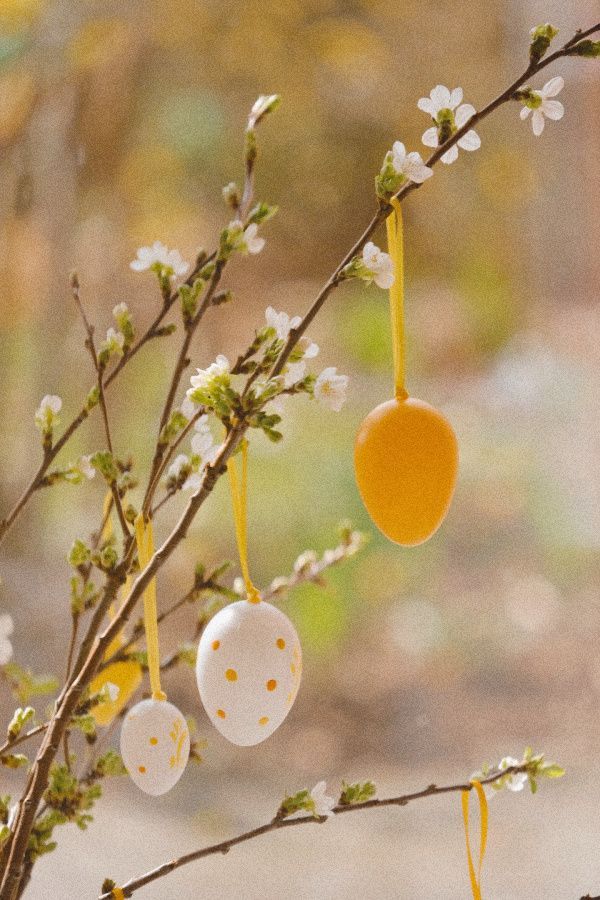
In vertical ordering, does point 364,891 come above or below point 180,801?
below

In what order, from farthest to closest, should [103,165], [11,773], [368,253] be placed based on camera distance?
1. [103,165]
2. [11,773]
3. [368,253]

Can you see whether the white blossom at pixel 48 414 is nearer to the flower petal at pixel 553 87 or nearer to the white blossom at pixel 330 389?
the white blossom at pixel 330 389

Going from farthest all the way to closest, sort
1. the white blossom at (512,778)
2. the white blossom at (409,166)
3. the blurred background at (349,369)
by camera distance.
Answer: the blurred background at (349,369), the white blossom at (512,778), the white blossom at (409,166)

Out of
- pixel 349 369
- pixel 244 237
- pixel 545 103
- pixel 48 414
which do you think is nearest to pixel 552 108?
pixel 545 103

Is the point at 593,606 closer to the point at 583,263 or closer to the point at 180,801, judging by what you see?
the point at 583,263

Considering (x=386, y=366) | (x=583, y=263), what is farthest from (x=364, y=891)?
(x=583, y=263)

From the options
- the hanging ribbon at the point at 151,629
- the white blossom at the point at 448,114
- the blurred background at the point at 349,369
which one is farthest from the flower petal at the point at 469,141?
the blurred background at the point at 349,369
